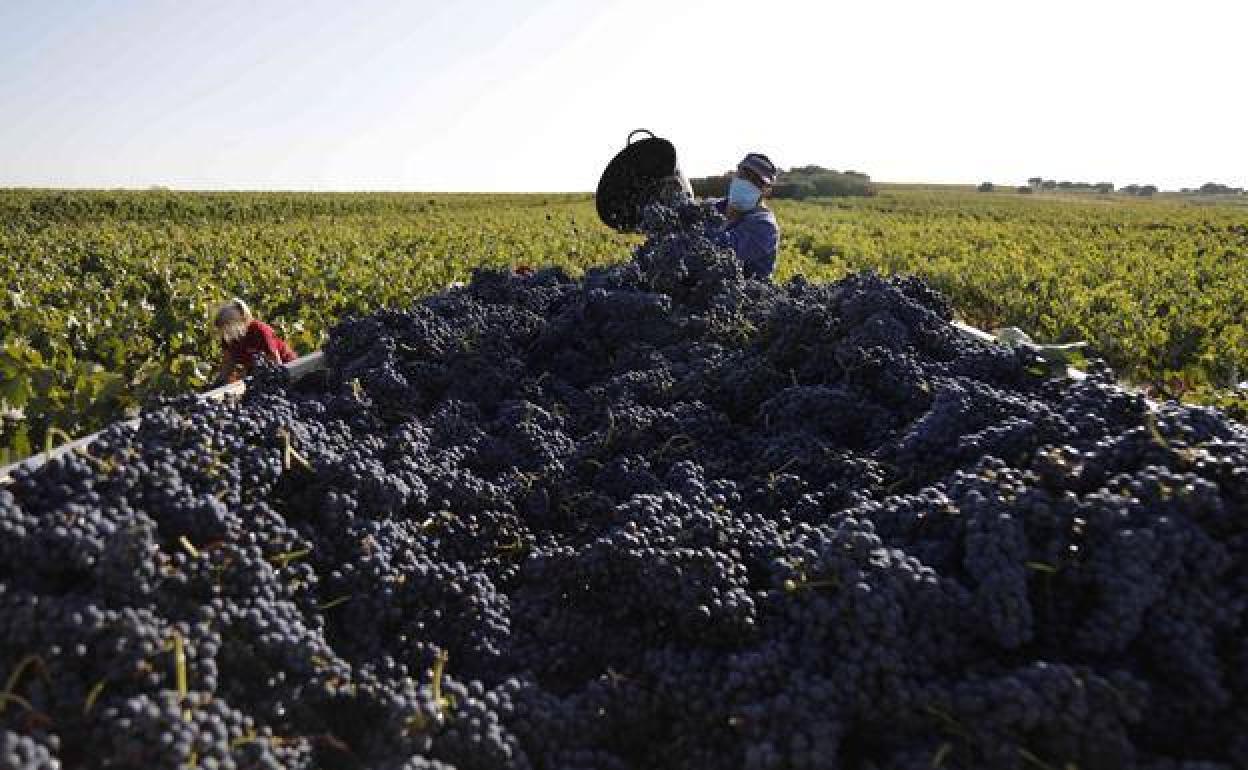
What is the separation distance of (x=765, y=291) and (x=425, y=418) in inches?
87.5

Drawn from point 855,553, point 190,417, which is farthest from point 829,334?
point 190,417

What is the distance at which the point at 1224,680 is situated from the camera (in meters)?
1.64

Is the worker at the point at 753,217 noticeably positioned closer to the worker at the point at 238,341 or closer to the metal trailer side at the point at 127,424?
the metal trailer side at the point at 127,424

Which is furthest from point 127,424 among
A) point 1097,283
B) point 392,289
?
point 1097,283

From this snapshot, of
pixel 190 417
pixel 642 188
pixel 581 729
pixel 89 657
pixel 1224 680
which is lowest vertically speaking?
pixel 581 729

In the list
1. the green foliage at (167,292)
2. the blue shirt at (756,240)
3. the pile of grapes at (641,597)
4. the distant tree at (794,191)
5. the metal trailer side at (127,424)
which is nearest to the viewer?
the pile of grapes at (641,597)

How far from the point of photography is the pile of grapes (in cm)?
153

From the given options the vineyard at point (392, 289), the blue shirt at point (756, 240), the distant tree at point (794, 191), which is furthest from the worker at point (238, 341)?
the distant tree at point (794, 191)

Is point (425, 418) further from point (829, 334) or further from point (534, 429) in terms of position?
point (829, 334)

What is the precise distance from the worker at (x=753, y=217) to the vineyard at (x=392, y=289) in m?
2.56

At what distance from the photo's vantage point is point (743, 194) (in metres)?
5.94

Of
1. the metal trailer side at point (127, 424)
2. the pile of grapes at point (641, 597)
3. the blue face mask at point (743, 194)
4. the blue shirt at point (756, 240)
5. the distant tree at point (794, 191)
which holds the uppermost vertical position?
the distant tree at point (794, 191)

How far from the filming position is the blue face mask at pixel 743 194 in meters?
5.94

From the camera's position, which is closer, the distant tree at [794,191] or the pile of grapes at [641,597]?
the pile of grapes at [641,597]
